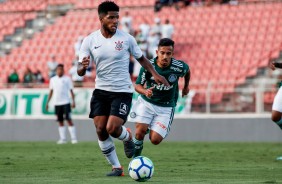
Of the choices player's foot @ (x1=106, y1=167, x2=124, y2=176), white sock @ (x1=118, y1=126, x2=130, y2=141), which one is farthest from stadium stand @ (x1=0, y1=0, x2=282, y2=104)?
player's foot @ (x1=106, y1=167, x2=124, y2=176)

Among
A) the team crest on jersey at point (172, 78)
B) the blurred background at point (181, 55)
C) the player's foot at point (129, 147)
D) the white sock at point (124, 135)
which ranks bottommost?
the blurred background at point (181, 55)

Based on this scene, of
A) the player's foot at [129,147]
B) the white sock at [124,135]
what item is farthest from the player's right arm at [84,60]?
the player's foot at [129,147]

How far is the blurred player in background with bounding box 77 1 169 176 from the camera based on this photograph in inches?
452

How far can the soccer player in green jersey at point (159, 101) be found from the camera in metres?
13.6

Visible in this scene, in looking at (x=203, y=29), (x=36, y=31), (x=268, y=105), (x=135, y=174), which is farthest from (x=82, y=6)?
(x=135, y=174)

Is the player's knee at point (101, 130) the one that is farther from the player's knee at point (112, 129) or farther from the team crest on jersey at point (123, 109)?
the team crest on jersey at point (123, 109)

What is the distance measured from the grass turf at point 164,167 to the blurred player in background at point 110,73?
730mm

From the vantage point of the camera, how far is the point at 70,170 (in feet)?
41.8

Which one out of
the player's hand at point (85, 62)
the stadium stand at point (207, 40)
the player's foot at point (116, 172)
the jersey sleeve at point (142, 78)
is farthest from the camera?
the stadium stand at point (207, 40)

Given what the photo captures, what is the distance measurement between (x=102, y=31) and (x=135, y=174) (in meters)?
2.36

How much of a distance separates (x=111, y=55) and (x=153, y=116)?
275cm

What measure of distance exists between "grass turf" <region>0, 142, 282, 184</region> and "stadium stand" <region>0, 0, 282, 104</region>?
28.2 ft

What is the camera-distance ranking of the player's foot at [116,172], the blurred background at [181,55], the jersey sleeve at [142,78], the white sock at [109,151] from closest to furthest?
the player's foot at [116,172]
the white sock at [109,151]
the jersey sleeve at [142,78]
the blurred background at [181,55]

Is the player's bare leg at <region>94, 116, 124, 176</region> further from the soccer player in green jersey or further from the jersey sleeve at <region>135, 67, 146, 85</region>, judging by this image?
the jersey sleeve at <region>135, 67, 146, 85</region>
